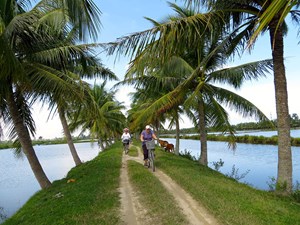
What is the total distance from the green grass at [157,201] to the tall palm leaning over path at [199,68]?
10.6 ft

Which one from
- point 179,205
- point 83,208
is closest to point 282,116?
point 179,205

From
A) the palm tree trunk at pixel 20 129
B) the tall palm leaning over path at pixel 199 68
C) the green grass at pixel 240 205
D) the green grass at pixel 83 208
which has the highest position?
the tall palm leaning over path at pixel 199 68

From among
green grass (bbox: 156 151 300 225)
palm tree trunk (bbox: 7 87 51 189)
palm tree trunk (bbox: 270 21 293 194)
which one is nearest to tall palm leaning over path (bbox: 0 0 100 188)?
palm tree trunk (bbox: 7 87 51 189)

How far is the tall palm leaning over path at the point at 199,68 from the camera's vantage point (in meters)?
7.68

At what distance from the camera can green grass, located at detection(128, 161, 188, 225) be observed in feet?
18.9

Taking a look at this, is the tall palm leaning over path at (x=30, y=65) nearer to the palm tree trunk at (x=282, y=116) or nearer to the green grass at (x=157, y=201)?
the green grass at (x=157, y=201)

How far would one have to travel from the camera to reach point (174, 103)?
13055 millimetres

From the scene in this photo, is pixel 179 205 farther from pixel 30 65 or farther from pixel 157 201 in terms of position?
pixel 30 65

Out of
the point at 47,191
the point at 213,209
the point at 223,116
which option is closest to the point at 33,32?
the point at 47,191

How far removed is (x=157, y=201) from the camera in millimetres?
6895

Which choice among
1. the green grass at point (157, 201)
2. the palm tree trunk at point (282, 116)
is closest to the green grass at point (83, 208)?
the green grass at point (157, 201)


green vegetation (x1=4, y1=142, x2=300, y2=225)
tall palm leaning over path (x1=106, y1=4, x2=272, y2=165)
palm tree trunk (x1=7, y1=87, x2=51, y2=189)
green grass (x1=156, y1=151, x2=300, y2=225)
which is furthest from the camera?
palm tree trunk (x1=7, y1=87, x2=51, y2=189)

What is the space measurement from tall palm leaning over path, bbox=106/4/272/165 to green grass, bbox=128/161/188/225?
3.23 m

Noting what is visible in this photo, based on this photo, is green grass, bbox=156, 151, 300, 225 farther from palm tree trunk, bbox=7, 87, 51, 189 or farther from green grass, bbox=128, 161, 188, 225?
palm tree trunk, bbox=7, 87, 51, 189
